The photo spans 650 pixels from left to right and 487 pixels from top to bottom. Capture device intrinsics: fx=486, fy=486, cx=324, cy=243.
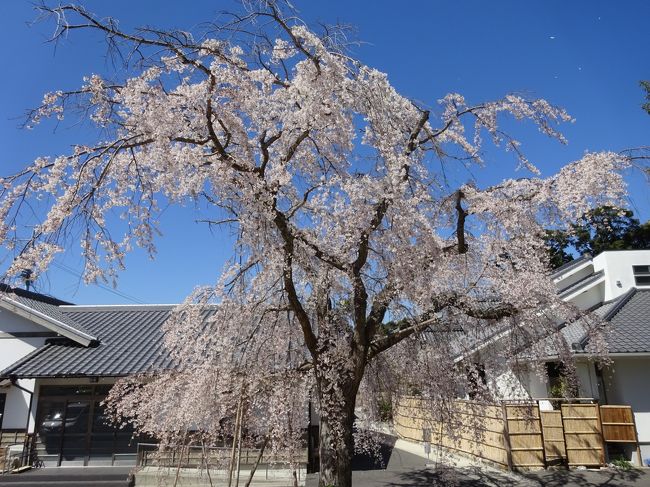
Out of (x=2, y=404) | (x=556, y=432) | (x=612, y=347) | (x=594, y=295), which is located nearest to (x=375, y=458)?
(x=556, y=432)

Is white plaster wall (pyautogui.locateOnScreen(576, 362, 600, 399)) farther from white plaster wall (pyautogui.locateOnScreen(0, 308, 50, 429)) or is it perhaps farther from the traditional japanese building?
white plaster wall (pyautogui.locateOnScreen(0, 308, 50, 429))

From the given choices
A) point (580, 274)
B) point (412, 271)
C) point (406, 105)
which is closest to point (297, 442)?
point (412, 271)

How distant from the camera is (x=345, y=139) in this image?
6.45 metres

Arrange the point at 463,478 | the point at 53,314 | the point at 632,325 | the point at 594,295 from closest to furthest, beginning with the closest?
the point at 463,478
the point at 632,325
the point at 53,314
the point at 594,295

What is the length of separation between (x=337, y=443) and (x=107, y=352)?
10.9 m

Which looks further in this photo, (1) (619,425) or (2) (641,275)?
(2) (641,275)

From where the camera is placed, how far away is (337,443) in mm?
6395

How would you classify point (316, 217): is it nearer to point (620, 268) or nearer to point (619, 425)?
point (619, 425)

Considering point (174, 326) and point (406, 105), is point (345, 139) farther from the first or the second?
point (174, 326)

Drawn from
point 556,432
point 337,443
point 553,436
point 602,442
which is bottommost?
point 602,442

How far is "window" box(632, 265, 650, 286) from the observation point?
693 inches

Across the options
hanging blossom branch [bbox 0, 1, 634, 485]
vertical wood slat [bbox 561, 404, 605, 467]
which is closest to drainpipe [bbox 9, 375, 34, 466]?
hanging blossom branch [bbox 0, 1, 634, 485]

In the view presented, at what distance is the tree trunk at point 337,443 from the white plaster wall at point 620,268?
1477 cm

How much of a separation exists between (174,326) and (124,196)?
10.2ft
